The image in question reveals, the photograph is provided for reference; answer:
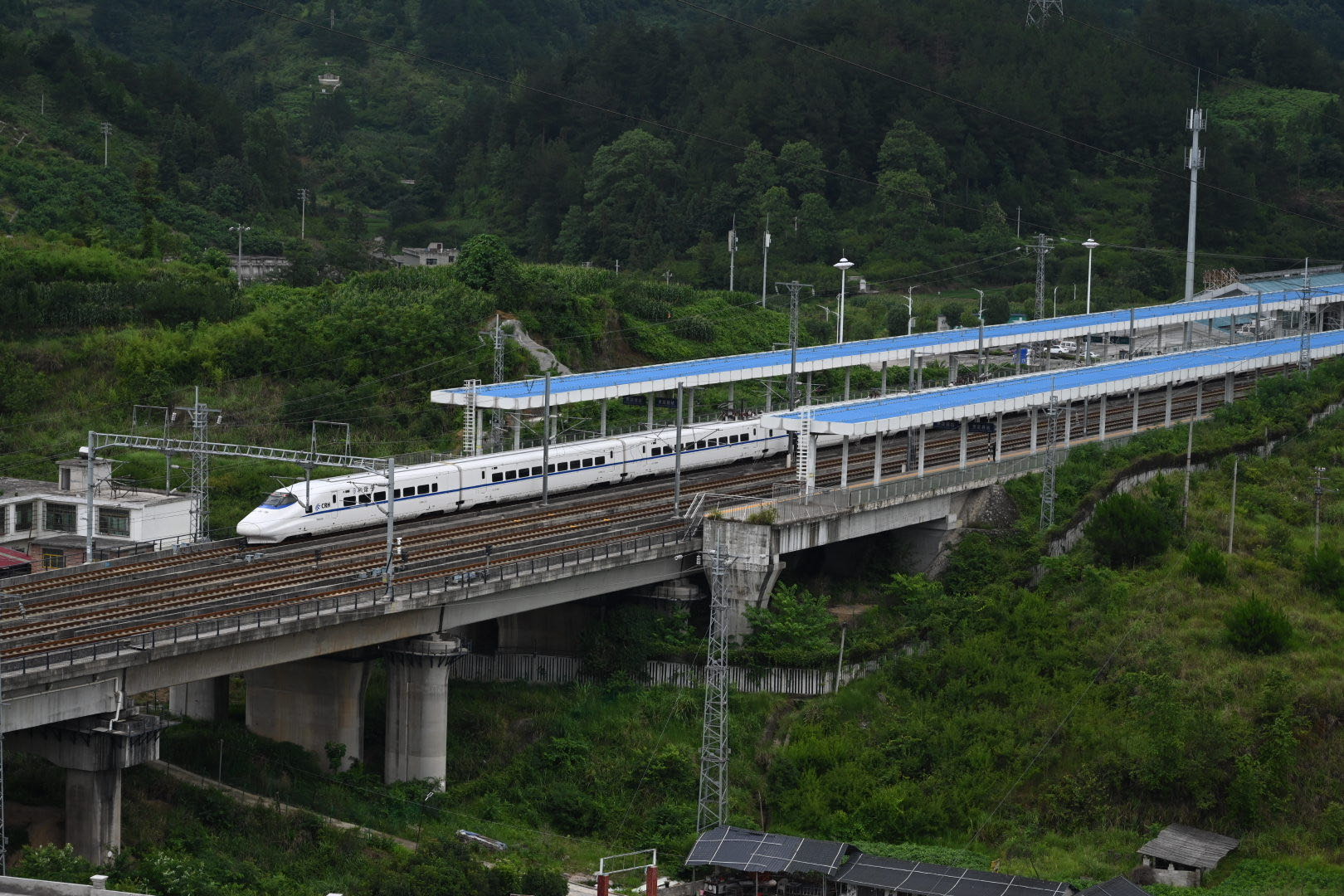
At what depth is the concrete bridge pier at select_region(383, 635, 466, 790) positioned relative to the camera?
56031 millimetres

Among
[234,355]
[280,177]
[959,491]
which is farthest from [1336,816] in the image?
[280,177]

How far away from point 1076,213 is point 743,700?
9324 cm

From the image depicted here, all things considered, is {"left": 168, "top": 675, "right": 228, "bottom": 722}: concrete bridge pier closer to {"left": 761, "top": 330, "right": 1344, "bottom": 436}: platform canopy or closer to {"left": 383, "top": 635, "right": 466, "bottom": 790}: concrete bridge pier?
{"left": 383, "top": 635, "right": 466, "bottom": 790}: concrete bridge pier

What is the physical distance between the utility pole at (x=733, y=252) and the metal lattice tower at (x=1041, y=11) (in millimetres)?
40243

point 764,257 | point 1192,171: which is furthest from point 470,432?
point 1192,171

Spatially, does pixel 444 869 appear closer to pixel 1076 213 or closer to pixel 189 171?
pixel 189 171

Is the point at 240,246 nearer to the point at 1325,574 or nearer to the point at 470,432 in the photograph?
the point at 470,432

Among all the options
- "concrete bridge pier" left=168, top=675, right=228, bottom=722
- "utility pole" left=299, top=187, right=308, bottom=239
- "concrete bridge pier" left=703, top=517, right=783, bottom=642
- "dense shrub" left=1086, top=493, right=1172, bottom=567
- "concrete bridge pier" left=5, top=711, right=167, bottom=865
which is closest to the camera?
"concrete bridge pier" left=5, top=711, right=167, bottom=865

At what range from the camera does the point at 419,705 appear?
56.1 m

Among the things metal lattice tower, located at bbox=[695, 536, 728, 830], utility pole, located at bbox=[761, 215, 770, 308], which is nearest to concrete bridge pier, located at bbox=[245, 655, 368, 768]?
metal lattice tower, located at bbox=[695, 536, 728, 830]

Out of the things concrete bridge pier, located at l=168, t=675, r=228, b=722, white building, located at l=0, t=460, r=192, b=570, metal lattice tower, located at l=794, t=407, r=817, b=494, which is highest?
metal lattice tower, located at l=794, t=407, r=817, b=494

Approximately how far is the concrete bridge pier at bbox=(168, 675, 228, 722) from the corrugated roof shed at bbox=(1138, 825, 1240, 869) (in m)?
27.5

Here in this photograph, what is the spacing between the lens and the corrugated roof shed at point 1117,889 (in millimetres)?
47188

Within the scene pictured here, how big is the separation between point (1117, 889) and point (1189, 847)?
5.22 meters
